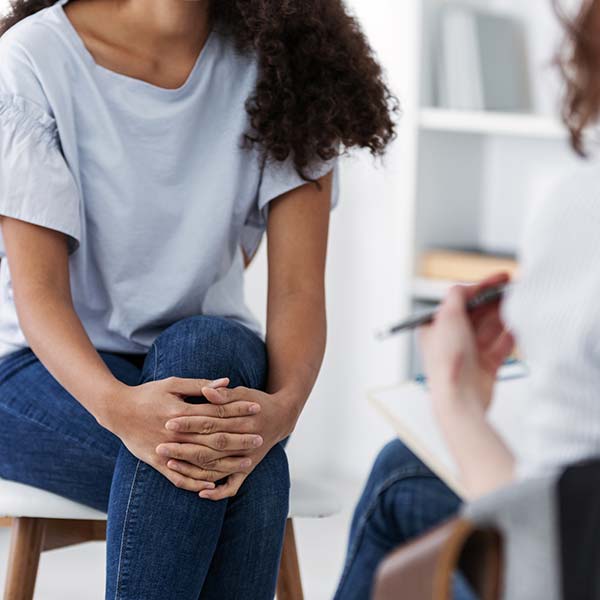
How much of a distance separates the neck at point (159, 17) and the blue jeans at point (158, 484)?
16.1 inches

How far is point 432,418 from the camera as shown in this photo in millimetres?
925

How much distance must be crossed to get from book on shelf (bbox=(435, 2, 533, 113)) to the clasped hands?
1.15m

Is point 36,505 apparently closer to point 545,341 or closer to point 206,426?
point 206,426

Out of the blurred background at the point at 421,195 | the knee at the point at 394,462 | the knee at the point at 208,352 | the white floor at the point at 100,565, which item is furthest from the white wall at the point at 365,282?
the knee at the point at 394,462

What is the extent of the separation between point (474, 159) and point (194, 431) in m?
1.33

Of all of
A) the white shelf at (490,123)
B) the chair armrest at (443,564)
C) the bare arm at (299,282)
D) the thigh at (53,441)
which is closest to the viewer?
the chair armrest at (443,564)

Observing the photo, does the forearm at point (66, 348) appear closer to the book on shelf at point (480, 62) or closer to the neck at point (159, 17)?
the neck at point (159, 17)

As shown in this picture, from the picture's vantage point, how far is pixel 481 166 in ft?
7.98

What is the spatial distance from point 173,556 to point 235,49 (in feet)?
2.27

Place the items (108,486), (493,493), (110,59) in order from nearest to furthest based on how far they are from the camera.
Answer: (493,493)
(108,486)
(110,59)

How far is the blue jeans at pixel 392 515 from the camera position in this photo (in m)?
0.97

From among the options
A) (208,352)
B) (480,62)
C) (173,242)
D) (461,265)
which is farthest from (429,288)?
(208,352)

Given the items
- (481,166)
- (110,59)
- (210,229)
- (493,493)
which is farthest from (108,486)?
(481,166)

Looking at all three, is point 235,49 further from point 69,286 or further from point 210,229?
point 69,286
